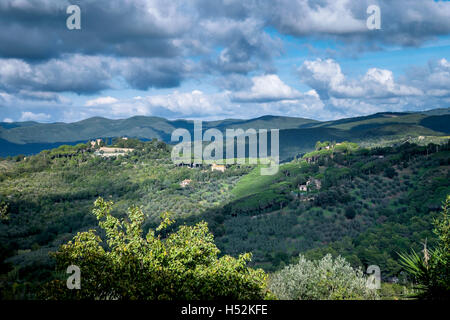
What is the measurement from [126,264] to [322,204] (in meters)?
63.6

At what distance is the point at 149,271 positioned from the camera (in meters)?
10.3

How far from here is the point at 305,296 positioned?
18.2 m

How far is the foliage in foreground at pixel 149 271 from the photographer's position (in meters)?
9.62

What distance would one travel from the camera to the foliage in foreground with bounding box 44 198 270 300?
31.6 ft

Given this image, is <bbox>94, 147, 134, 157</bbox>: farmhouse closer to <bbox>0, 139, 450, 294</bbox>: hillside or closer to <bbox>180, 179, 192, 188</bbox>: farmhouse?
<bbox>0, 139, 450, 294</bbox>: hillside

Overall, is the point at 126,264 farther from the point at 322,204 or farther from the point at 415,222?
the point at 322,204

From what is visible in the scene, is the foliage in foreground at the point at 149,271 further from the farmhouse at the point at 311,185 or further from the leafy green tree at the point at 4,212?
the farmhouse at the point at 311,185

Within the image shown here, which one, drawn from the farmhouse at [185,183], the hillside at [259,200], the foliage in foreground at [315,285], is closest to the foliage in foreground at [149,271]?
the foliage in foreground at [315,285]

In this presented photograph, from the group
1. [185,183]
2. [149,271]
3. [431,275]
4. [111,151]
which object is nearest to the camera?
[431,275]

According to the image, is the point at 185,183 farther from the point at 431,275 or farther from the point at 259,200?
the point at 431,275

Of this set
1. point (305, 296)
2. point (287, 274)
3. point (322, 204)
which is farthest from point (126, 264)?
point (322, 204)

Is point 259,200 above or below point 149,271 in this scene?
below

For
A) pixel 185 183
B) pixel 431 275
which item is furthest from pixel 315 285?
pixel 185 183
